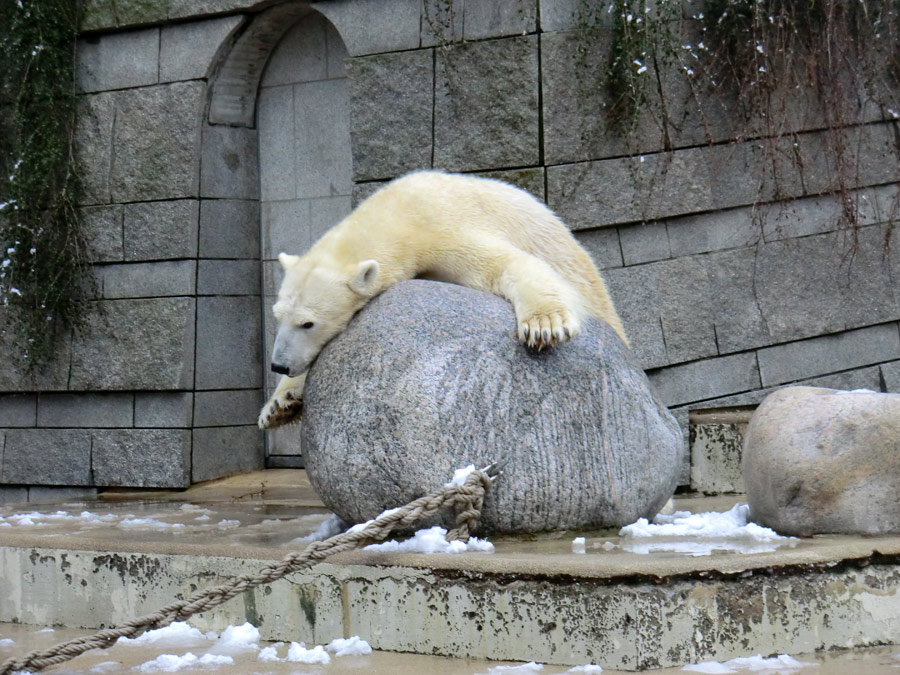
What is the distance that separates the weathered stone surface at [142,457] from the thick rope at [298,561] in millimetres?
4012

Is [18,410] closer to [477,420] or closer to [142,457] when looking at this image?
[142,457]

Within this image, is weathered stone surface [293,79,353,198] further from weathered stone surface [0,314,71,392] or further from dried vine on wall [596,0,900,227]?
weathered stone surface [0,314,71,392]

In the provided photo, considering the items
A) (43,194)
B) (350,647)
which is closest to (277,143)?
(43,194)

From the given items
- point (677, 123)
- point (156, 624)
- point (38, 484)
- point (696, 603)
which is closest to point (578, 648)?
point (696, 603)

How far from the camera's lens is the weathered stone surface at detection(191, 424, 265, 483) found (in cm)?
715

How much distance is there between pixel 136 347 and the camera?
7211 millimetres

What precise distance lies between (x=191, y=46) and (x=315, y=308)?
3.97m

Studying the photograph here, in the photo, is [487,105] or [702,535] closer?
[702,535]

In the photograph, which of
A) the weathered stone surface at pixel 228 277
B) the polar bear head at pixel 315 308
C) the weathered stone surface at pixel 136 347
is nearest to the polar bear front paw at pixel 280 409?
the polar bear head at pixel 315 308

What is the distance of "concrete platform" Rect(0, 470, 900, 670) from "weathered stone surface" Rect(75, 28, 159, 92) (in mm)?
4305

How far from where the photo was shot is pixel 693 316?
245 inches

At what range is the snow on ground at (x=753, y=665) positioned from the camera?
2795 mm

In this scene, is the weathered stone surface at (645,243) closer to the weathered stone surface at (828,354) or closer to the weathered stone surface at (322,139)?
the weathered stone surface at (828,354)

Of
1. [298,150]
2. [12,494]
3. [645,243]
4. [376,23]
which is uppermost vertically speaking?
[376,23]
